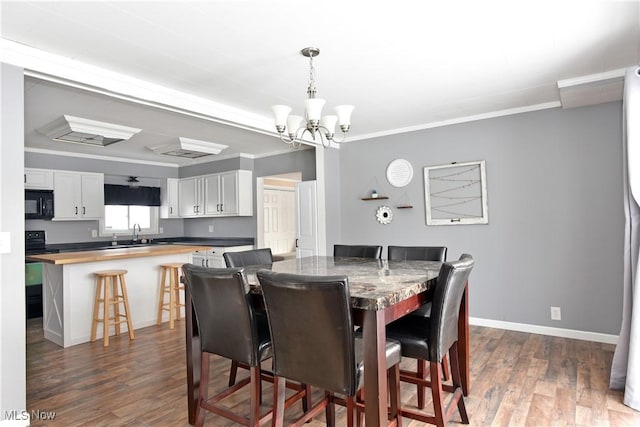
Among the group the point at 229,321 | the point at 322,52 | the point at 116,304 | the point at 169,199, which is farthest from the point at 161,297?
the point at 322,52

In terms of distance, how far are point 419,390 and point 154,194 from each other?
580 centimetres

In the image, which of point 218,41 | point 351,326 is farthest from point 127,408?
point 218,41

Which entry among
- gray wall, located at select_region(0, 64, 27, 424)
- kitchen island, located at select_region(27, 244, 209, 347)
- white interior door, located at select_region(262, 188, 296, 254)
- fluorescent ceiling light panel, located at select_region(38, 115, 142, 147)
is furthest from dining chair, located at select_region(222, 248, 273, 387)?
white interior door, located at select_region(262, 188, 296, 254)

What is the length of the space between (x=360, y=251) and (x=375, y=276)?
4.05 feet

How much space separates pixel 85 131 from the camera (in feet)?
13.4

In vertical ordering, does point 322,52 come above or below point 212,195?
above

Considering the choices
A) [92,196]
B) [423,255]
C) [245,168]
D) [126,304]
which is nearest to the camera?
[423,255]

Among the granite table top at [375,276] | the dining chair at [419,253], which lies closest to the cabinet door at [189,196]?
the granite table top at [375,276]

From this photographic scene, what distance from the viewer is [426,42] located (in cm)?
249

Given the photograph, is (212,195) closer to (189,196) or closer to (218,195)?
(218,195)

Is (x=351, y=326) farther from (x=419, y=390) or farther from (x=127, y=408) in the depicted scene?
(x=127, y=408)

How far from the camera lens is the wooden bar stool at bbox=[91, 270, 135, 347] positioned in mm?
3814

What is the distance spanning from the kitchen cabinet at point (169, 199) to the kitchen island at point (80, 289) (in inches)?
103

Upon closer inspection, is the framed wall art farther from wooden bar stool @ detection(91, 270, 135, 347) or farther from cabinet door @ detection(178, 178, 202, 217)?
cabinet door @ detection(178, 178, 202, 217)
